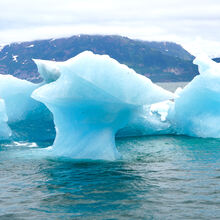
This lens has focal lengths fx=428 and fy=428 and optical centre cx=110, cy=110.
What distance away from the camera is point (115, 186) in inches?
444

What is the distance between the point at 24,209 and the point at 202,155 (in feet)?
26.1

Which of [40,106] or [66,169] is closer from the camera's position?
[66,169]

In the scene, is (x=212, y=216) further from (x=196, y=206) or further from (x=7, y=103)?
(x=7, y=103)

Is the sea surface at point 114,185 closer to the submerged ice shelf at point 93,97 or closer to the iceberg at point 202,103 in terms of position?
the submerged ice shelf at point 93,97

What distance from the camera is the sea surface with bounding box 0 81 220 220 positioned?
9305 mm

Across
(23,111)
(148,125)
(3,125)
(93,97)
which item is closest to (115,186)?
(93,97)

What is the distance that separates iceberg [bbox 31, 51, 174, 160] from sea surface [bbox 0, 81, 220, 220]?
65 centimetres

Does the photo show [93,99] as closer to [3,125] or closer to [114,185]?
[114,185]

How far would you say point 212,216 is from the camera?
29.4 ft

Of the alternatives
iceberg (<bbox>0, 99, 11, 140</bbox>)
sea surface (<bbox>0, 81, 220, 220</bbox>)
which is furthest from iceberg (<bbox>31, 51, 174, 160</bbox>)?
iceberg (<bbox>0, 99, 11, 140</bbox>)

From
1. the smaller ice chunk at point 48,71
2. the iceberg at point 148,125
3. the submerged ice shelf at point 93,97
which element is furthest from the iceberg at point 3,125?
the iceberg at point 148,125

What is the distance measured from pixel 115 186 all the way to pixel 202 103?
10.6 metres

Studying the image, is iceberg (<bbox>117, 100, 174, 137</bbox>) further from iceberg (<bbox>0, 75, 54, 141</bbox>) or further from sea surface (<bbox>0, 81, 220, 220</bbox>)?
sea surface (<bbox>0, 81, 220, 220</bbox>)

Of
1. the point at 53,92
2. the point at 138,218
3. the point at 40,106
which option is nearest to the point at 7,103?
the point at 40,106
